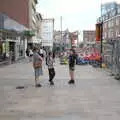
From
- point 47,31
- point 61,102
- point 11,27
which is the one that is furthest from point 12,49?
point 47,31

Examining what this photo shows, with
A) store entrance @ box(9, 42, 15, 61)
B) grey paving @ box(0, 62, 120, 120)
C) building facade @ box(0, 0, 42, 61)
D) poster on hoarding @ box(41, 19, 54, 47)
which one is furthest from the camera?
poster on hoarding @ box(41, 19, 54, 47)

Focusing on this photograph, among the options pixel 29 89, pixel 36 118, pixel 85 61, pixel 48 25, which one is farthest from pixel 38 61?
pixel 48 25

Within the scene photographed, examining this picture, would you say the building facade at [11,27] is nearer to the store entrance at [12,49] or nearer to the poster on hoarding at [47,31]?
the store entrance at [12,49]

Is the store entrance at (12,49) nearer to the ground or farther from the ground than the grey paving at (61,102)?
farther from the ground

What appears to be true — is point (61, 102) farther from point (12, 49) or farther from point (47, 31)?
point (47, 31)

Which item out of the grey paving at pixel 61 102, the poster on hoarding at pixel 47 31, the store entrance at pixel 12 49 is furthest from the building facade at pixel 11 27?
the grey paving at pixel 61 102

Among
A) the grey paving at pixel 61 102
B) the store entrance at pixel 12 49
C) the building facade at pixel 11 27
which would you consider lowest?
the grey paving at pixel 61 102

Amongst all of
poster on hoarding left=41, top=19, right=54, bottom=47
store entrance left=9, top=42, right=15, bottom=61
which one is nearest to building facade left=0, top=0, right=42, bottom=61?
store entrance left=9, top=42, right=15, bottom=61

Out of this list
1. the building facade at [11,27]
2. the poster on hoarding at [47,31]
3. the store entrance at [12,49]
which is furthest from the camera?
the poster on hoarding at [47,31]

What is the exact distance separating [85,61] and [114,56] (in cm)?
1998

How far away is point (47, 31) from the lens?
8625 cm

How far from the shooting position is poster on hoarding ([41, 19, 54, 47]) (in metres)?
86.2

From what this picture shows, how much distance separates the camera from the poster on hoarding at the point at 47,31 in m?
A: 86.2

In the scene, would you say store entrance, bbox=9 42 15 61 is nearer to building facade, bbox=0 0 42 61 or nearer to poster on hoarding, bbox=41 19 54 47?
building facade, bbox=0 0 42 61
